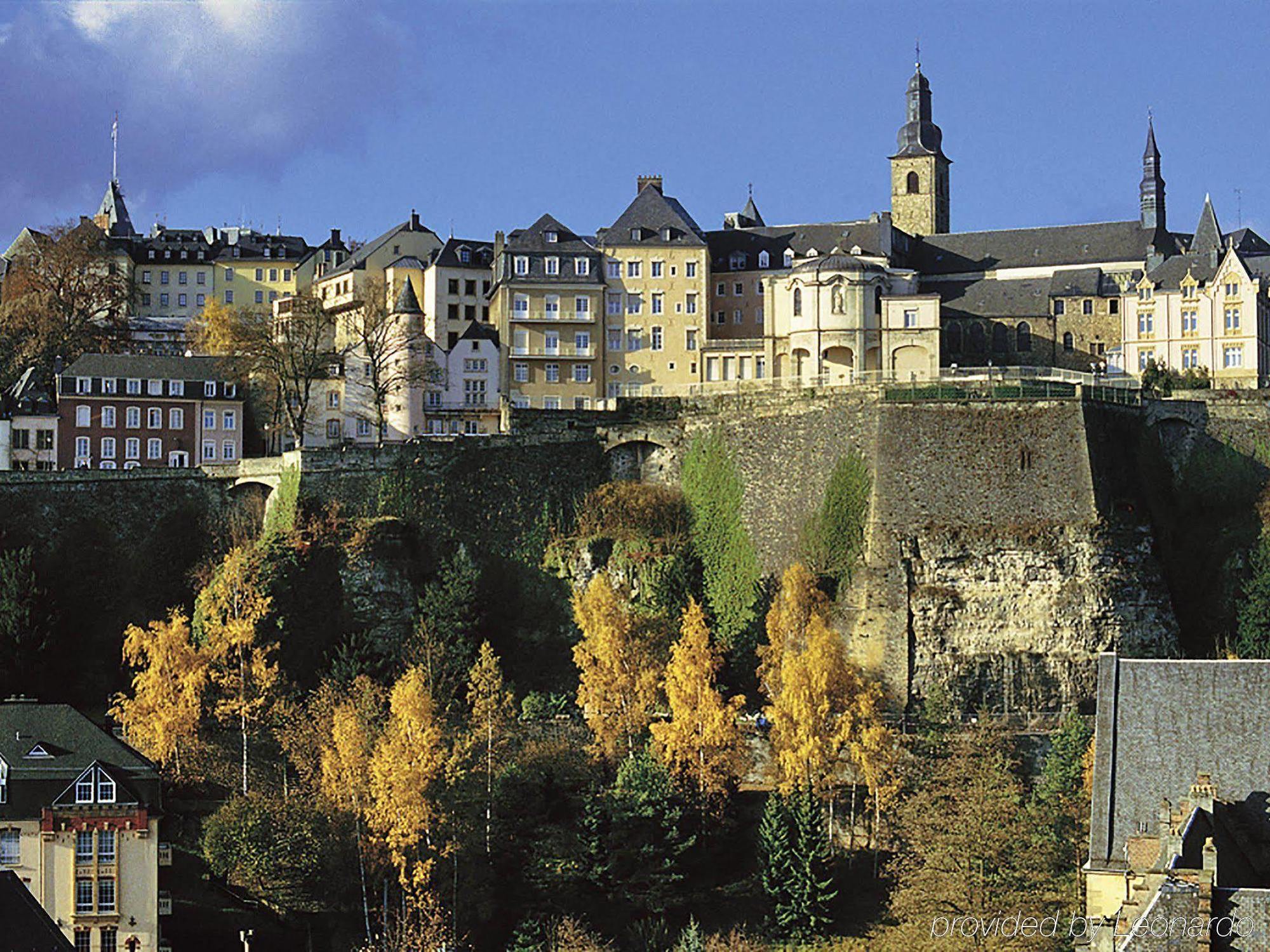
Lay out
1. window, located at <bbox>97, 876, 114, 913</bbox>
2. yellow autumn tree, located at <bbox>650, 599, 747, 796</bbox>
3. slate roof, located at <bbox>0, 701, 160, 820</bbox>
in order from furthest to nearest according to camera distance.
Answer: yellow autumn tree, located at <bbox>650, 599, 747, 796</bbox> < slate roof, located at <bbox>0, 701, 160, 820</bbox> < window, located at <bbox>97, 876, 114, 913</bbox>

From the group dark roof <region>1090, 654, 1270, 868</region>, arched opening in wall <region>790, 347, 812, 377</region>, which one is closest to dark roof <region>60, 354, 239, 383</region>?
arched opening in wall <region>790, 347, 812, 377</region>

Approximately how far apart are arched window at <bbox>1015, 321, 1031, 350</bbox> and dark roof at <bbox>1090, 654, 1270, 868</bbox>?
151 ft

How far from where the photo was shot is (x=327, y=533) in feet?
239

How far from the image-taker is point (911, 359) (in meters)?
87.4

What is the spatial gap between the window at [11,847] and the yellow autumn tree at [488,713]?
441 inches

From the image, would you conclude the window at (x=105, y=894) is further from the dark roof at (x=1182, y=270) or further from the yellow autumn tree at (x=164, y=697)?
the dark roof at (x=1182, y=270)

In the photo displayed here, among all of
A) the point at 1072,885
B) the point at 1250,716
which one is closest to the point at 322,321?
the point at 1072,885

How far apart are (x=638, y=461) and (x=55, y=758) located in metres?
25.6

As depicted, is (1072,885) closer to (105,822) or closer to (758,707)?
(758,707)

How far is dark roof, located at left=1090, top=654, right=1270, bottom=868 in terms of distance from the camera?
45.0 metres

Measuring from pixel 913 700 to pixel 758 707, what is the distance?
4.32 m

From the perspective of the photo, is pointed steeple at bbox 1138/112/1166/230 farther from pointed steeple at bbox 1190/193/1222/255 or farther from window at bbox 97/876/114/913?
window at bbox 97/876/114/913

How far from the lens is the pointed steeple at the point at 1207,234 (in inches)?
3735

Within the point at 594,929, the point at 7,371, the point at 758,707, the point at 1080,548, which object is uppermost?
the point at 7,371
